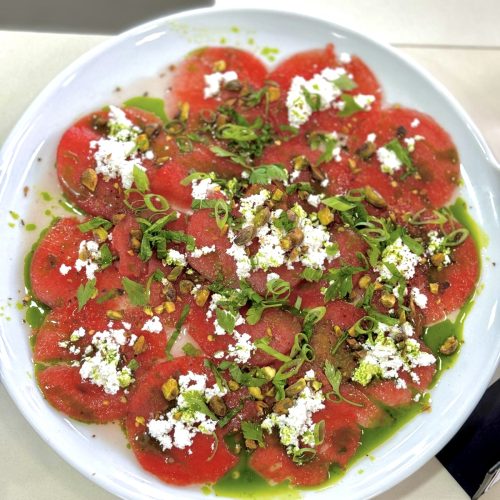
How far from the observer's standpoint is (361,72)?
2.29 meters

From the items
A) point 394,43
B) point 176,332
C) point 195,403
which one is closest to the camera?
point 195,403

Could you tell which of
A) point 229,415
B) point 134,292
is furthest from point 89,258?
point 229,415

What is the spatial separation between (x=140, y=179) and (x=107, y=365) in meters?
0.62

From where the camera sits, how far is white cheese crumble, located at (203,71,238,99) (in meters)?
2.23

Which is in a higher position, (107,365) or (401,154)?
(401,154)

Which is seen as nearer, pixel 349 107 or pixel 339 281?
pixel 339 281

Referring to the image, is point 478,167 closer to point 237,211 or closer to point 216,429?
point 237,211

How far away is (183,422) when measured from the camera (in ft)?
6.30

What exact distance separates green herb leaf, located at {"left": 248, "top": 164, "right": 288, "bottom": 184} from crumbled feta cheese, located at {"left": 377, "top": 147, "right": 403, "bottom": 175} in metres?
0.36

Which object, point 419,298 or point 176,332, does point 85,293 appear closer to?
point 176,332

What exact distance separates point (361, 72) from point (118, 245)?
110 cm

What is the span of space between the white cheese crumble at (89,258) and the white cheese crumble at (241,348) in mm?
513

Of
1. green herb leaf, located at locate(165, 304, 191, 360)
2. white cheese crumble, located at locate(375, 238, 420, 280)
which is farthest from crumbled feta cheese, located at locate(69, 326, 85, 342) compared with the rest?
white cheese crumble, located at locate(375, 238, 420, 280)

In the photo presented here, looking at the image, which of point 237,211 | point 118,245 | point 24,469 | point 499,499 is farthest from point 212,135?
point 499,499
